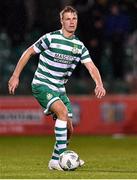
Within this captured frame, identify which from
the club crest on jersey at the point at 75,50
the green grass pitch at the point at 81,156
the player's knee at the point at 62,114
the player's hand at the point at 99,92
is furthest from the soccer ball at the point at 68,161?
the club crest on jersey at the point at 75,50

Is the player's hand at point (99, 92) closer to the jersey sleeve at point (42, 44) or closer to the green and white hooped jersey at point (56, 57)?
the green and white hooped jersey at point (56, 57)

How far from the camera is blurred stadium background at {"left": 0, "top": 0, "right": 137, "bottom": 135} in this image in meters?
20.6

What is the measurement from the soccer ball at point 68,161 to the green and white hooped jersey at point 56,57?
1073mm

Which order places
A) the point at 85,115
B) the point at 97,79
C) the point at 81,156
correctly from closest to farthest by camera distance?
1. the point at 97,79
2. the point at 81,156
3. the point at 85,115

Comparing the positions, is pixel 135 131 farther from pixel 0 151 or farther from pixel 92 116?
pixel 0 151

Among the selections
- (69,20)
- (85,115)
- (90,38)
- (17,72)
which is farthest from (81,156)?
(90,38)

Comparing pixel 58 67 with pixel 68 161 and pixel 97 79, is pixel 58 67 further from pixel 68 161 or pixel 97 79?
pixel 68 161

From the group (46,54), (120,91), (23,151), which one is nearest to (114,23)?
(120,91)

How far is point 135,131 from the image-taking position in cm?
2081

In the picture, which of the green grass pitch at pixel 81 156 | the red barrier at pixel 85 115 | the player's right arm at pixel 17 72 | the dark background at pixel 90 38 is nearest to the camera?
the green grass pitch at pixel 81 156

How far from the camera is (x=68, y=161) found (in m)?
11.0

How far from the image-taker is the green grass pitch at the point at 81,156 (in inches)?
416

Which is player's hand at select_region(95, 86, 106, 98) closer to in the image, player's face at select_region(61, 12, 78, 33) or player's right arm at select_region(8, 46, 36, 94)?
player's face at select_region(61, 12, 78, 33)

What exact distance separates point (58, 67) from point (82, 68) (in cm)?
941
